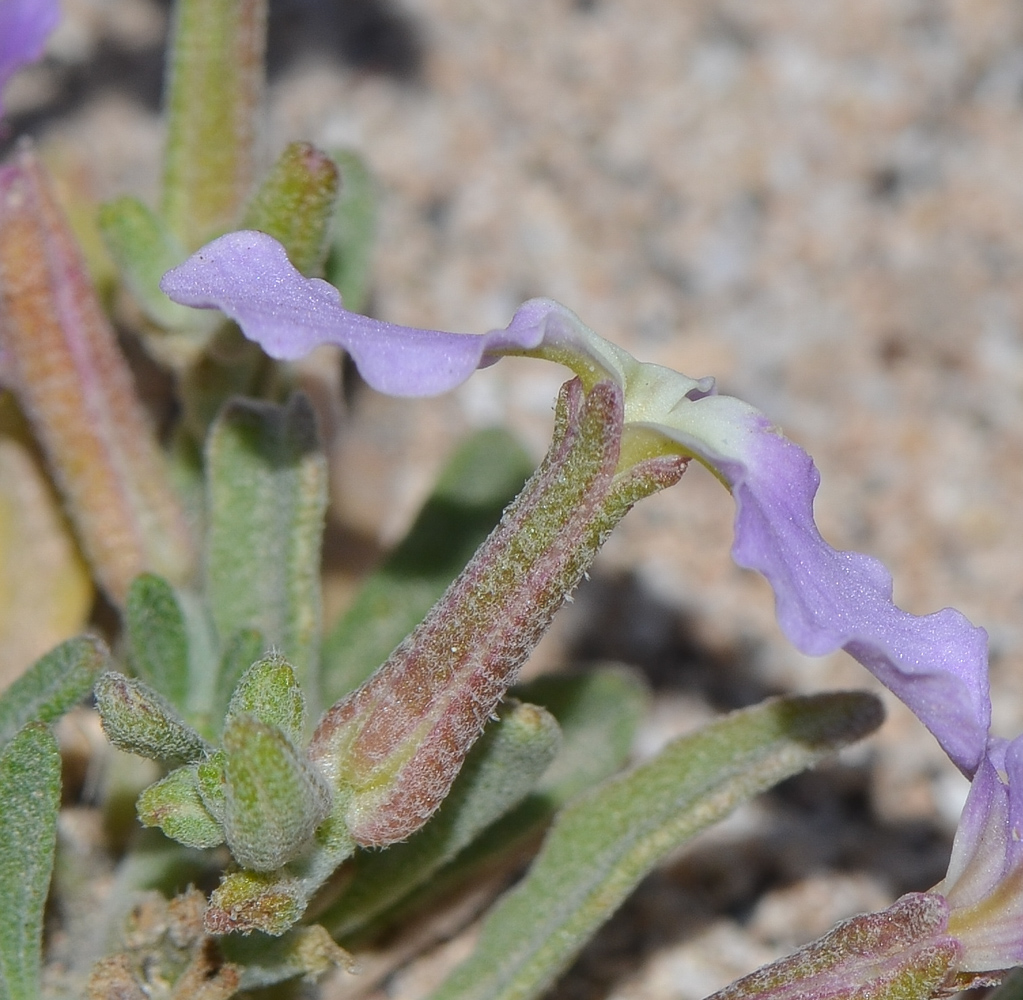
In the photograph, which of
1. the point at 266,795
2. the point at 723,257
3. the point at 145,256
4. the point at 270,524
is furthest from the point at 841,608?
the point at 723,257

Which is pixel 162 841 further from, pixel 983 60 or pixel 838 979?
pixel 983 60

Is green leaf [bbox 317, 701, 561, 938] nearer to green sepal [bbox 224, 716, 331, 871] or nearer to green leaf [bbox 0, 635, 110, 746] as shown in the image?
green sepal [bbox 224, 716, 331, 871]

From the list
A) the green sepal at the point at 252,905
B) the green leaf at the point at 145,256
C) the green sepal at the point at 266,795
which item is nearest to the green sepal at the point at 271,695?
the green sepal at the point at 266,795

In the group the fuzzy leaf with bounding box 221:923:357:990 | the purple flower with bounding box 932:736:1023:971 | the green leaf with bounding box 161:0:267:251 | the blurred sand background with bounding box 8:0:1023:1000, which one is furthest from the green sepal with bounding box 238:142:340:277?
the purple flower with bounding box 932:736:1023:971

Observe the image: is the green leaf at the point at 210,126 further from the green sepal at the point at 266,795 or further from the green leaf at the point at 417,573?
the green sepal at the point at 266,795

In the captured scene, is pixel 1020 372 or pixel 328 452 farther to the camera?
pixel 1020 372

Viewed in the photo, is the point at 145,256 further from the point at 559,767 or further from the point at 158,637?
the point at 559,767

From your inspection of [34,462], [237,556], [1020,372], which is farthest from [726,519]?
[34,462]
